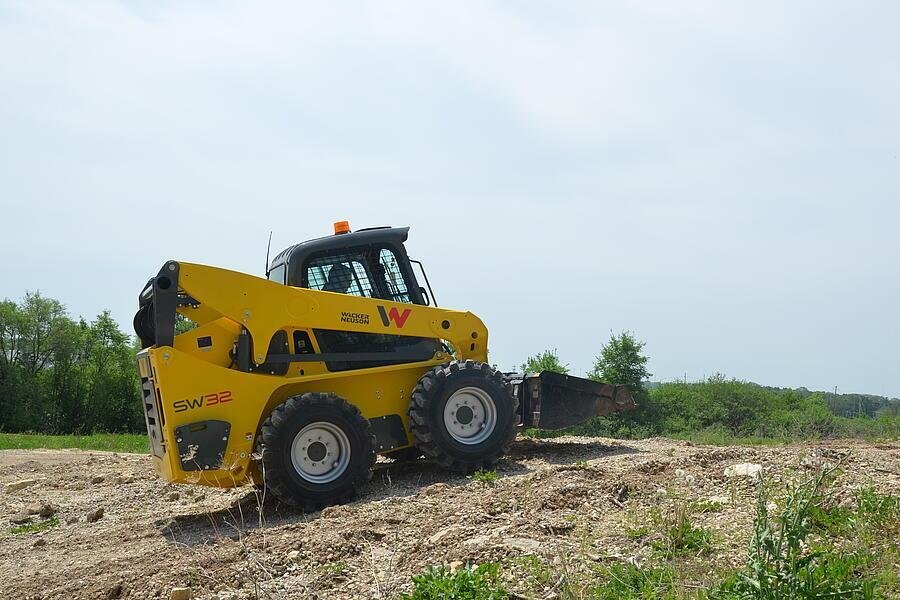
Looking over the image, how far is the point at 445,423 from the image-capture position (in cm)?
956

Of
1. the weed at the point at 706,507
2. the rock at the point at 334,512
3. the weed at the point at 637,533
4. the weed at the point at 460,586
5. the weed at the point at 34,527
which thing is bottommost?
the weed at the point at 34,527

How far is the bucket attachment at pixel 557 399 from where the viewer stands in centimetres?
1050

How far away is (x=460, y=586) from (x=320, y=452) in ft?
14.2

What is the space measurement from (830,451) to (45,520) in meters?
8.59

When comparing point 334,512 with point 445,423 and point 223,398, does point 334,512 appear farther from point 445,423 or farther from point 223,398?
point 445,423

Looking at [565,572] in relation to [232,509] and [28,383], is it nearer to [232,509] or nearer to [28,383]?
[232,509]

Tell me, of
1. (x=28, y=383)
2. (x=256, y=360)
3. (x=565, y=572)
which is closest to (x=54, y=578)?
(x=256, y=360)

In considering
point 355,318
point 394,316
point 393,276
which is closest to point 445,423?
point 394,316

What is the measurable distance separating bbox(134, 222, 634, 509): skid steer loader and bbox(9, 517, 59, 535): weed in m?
1.71

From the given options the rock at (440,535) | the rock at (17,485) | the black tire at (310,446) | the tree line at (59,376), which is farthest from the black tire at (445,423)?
the tree line at (59,376)

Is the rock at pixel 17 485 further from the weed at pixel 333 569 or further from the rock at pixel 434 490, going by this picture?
the weed at pixel 333 569

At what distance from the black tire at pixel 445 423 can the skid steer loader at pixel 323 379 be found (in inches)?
0.6

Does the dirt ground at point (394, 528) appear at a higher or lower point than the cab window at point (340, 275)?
lower

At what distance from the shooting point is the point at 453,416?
9.66 meters
